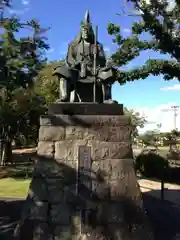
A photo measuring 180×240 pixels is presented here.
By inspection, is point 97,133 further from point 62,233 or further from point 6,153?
point 6,153

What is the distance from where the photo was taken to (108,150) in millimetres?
5559

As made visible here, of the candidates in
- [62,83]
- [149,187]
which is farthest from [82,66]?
[149,187]

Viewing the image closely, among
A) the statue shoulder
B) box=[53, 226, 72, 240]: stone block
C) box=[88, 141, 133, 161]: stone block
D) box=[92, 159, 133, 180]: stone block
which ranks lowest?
box=[53, 226, 72, 240]: stone block

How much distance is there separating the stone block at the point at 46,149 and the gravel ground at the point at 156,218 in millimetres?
1747

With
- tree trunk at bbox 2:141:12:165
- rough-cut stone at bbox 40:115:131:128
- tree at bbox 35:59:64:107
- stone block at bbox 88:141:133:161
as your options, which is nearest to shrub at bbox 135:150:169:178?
stone block at bbox 88:141:133:161

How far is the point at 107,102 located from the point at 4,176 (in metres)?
12.9

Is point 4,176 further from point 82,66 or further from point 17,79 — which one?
point 82,66

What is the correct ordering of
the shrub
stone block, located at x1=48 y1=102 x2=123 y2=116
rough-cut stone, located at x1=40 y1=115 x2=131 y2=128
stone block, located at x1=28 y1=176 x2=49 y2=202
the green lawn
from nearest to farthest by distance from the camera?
stone block, located at x1=28 y1=176 x2=49 y2=202, rough-cut stone, located at x1=40 y1=115 x2=131 y2=128, stone block, located at x1=48 y1=102 x2=123 y2=116, the green lawn, the shrub

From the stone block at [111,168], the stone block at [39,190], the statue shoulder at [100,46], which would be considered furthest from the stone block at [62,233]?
the statue shoulder at [100,46]

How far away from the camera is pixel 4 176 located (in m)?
17.3

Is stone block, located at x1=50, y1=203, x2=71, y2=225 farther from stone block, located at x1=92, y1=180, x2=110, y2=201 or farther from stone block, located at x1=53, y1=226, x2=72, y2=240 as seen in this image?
stone block, located at x1=92, y1=180, x2=110, y2=201

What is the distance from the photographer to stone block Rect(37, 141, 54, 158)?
5.53 meters

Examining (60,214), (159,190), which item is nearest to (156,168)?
(159,190)

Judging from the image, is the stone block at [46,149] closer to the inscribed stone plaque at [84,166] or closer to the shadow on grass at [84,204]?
the shadow on grass at [84,204]
